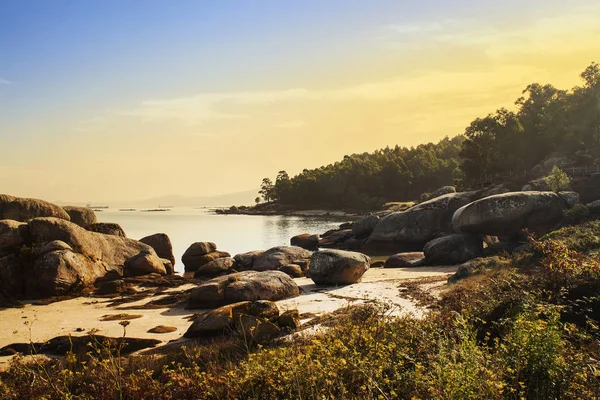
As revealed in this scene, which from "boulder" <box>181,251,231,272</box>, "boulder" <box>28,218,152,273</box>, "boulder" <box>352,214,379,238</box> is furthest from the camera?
"boulder" <box>352,214,379,238</box>

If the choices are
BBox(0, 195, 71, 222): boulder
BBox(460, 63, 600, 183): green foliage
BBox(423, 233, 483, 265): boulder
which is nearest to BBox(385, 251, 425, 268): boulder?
BBox(423, 233, 483, 265): boulder

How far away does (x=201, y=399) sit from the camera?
6.63m

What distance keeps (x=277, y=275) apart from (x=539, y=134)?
6671 cm

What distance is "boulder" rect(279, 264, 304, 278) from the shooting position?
25984 millimetres

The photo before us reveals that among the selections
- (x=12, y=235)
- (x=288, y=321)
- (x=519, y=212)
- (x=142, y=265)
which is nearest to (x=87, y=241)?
(x=142, y=265)

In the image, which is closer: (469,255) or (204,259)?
(469,255)

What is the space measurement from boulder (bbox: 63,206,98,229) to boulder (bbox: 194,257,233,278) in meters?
9.08

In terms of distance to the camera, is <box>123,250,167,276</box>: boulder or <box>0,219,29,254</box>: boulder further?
<box>123,250,167,276</box>: boulder

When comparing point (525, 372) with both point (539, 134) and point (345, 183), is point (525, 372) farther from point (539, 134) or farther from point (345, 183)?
point (345, 183)

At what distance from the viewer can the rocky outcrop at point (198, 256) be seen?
33.2m

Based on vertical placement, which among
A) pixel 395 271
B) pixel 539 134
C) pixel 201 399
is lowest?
pixel 395 271

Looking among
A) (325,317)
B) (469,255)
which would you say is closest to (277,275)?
(325,317)

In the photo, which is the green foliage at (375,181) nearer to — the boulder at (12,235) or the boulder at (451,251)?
the boulder at (451,251)

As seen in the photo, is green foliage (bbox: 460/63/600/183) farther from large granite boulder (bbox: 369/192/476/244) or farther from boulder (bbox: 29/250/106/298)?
boulder (bbox: 29/250/106/298)
